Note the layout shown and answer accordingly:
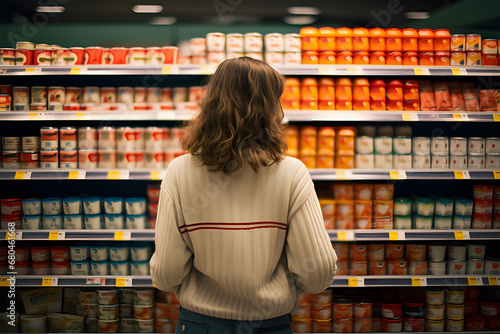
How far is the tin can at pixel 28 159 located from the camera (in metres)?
2.80

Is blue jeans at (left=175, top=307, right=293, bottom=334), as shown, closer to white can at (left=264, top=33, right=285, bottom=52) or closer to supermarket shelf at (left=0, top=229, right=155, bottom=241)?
supermarket shelf at (left=0, top=229, right=155, bottom=241)

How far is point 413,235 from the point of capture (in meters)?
2.76

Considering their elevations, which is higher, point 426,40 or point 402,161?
point 426,40

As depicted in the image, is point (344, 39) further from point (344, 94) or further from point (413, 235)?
point (413, 235)

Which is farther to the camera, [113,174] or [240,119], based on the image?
[113,174]

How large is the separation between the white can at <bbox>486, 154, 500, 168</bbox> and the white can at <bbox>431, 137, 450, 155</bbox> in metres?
0.32

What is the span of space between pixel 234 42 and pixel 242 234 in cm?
196

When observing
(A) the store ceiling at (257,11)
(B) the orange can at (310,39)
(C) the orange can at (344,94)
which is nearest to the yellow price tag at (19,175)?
(A) the store ceiling at (257,11)

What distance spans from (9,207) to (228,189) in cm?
238

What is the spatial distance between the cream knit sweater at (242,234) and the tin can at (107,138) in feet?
5.76

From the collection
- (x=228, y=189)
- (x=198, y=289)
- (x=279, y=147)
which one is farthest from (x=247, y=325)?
(x=279, y=147)

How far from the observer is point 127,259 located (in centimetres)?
286

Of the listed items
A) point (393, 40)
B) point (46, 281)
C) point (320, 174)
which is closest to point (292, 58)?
point (393, 40)

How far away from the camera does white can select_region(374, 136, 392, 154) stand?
2.76 metres
